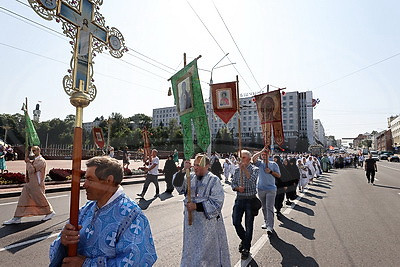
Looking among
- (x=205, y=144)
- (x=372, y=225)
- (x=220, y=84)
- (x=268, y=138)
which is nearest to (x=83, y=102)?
(x=205, y=144)

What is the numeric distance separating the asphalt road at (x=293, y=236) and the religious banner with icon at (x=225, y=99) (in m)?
2.85

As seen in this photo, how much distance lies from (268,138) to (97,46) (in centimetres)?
626

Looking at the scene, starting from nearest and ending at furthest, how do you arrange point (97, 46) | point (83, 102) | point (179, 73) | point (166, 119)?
1. point (83, 102)
2. point (97, 46)
3. point (179, 73)
4. point (166, 119)

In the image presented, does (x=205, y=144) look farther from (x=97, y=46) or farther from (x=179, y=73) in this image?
(x=97, y=46)

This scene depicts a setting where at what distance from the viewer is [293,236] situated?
5562 millimetres

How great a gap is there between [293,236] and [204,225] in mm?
3194

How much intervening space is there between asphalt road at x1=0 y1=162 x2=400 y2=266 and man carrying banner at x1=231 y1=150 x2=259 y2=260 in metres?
0.32

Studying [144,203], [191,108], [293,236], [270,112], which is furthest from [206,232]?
[144,203]

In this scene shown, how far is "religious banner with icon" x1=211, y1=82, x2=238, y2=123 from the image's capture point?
647cm

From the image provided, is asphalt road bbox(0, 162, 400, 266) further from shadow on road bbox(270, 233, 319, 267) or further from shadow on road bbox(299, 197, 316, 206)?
shadow on road bbox(299, 197, 316, 206)

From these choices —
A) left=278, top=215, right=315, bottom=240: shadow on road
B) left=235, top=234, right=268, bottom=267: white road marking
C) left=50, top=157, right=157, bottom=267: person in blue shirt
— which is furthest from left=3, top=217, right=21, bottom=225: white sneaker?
left=278, top=215, right=315, bottom=240: shadow on road

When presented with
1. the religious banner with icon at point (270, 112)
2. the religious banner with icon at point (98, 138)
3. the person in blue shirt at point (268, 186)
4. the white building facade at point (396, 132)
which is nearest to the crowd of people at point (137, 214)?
the person in blue shirt at point (268, 186)

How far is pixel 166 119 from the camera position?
140 m

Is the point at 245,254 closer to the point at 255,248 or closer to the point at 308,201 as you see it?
the point at 255,248
